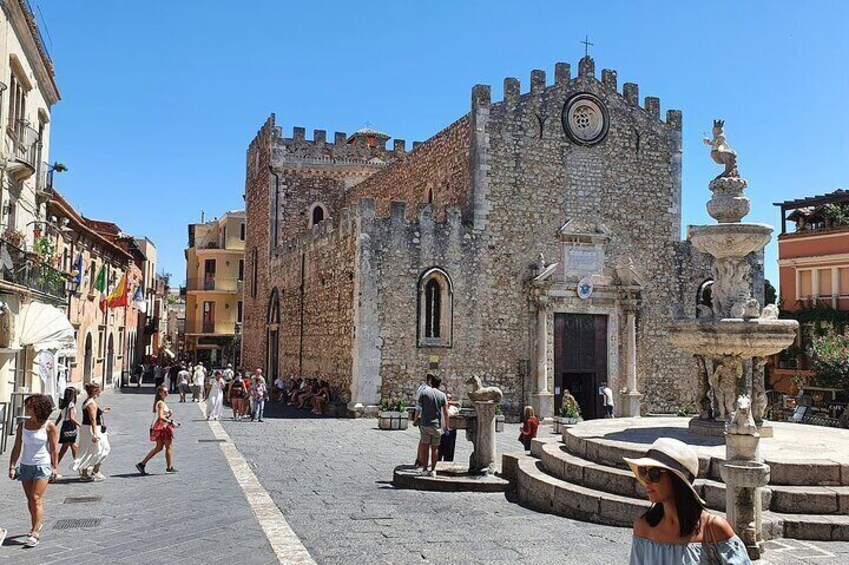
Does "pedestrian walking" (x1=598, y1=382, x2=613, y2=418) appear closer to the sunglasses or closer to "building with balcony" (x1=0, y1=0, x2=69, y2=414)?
"building with balcony" (x1=0, y1=0, x2=69, y2=414)

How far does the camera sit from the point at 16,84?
18.8 m

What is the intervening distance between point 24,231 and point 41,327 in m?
3.33

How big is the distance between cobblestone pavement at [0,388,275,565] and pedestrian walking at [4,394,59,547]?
0.31 metres

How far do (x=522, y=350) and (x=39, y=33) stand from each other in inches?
621

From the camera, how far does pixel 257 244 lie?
122 ft

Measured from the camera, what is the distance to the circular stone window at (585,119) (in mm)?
24469

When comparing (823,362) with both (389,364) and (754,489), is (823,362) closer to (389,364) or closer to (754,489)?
(389,364)

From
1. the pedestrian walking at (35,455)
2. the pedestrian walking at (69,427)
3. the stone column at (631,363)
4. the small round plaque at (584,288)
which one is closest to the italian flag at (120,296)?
the small round plaque at (584,288)

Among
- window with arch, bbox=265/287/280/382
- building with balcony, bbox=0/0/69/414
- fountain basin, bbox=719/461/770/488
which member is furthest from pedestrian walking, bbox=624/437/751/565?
window with arch, bbox=265/287/280/382

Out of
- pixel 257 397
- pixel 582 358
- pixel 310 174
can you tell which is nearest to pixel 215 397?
pixel 257 397

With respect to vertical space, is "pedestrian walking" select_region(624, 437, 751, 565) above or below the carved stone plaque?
below

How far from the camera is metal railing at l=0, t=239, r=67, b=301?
55.9ft

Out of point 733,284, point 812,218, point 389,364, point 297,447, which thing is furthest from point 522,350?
point 812,218

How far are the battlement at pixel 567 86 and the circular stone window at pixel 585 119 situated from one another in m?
0.53
